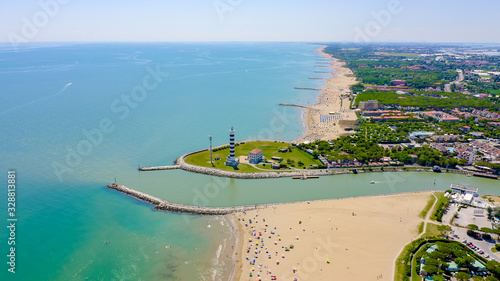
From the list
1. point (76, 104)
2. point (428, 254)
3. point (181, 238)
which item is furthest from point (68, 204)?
point (76, 104)

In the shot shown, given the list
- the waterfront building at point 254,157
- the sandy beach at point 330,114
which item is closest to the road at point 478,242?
the waterfront building at point 254,157

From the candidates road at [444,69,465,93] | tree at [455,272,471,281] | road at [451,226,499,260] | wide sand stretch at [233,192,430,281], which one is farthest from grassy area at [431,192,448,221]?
road at [444,69,465,93]

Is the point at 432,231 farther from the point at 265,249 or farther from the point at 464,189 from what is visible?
the point at 265,249

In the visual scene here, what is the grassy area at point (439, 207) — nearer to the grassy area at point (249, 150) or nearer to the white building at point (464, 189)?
the white building at point (464, 189)

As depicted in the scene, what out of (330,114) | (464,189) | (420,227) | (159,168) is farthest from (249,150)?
(330,114)

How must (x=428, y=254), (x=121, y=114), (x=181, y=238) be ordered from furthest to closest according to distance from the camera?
(x=121, y=114), (x=181, y=238), (x=428, y=254)

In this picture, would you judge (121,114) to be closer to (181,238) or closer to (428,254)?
(181,238)
